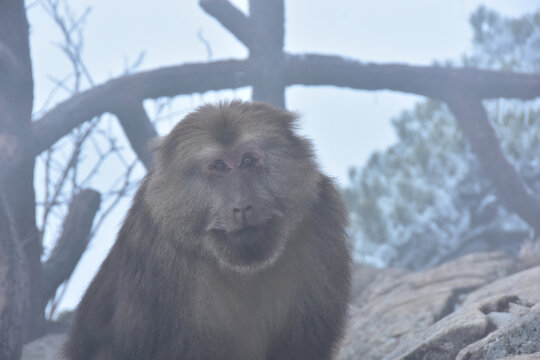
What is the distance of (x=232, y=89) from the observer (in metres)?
6.59

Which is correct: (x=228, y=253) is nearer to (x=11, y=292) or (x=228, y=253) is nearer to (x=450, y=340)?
(x=450, y=340)

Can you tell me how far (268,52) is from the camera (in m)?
6.61

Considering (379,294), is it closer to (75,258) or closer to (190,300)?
(75,258)

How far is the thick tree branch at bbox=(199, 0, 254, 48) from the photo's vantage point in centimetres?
660

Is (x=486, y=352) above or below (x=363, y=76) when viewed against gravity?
below

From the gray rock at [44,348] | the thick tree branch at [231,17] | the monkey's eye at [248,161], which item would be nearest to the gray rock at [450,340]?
the monkey's eye at [248,161]

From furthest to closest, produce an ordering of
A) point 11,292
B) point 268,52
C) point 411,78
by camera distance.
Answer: point 411,78 < point 268,52 < point 11,292

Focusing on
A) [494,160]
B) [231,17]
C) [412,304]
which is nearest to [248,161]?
[412,304]

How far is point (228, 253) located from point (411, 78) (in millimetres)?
5110

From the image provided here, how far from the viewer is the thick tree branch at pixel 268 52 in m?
6.56

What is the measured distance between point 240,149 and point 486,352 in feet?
4.35

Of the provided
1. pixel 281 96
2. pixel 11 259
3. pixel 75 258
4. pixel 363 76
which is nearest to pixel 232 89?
pixel 281 96

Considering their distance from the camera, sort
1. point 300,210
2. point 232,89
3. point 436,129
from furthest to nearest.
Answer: point 436,129, point 232,89, point 300,210

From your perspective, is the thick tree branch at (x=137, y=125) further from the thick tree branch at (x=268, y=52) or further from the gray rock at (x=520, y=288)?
the gray rock at (x=520, y=288)
